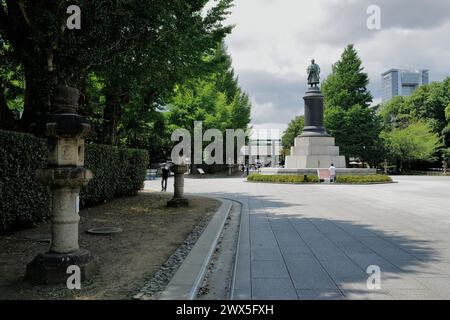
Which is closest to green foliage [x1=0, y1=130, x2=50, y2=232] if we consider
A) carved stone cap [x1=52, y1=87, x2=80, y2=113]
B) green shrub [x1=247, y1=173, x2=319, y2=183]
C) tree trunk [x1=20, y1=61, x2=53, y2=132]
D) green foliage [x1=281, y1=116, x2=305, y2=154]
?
tree trunk [x1=20, y1=61, x2=53, y2=132]

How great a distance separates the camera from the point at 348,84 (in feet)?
171

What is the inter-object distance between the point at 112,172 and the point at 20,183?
6.79m

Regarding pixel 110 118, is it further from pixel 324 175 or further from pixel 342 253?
pixel 324 175

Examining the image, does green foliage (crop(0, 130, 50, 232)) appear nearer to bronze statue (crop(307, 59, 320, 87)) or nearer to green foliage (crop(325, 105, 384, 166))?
bronze statue (crop(307, 59, 320, 87))

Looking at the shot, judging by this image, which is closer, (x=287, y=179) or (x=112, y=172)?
(x=112, y=172)

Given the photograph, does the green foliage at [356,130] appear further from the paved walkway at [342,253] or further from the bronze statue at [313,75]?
the paved walkway at [342,253]

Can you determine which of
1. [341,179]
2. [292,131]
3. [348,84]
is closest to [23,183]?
[341,179]

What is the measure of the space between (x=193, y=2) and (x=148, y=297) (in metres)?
11.7

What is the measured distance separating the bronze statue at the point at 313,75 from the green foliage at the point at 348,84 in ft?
66.4

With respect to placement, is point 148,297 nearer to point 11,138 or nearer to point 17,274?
point 17,274

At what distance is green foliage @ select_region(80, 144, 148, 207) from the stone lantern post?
741 centimetres

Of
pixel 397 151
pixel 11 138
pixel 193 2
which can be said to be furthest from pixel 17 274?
pixel 397 151

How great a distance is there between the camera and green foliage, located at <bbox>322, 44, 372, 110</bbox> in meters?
51.4

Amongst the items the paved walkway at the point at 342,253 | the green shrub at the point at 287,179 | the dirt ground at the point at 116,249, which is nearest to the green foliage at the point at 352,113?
the green shrub at the point at 287,179
